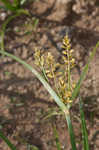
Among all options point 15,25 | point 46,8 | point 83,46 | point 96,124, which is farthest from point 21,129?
point 46,8

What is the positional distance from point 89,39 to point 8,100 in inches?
30.8

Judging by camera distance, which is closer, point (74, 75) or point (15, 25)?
point (74, 75)

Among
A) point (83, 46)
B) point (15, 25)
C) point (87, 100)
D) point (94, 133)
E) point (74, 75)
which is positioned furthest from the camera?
point (15, 25)

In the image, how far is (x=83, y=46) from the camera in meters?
1.56

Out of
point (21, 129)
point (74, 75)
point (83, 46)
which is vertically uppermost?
point (83, 46)

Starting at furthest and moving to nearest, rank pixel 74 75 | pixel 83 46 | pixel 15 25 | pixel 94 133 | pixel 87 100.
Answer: pixel 15 25 < pixel 83 46 < pixel 74 75 < pixel 87 100 < pixel 94 133

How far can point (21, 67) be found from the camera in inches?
62.2

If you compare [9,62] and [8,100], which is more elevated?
[9,62]

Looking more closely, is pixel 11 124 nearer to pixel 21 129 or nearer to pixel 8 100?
pixel 21 129

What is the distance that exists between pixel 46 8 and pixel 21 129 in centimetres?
110

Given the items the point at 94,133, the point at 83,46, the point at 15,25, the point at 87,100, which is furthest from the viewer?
the point at 15,25

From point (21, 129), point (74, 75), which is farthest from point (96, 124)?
point (21, 129)

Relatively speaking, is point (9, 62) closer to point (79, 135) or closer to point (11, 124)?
point (11, 124)

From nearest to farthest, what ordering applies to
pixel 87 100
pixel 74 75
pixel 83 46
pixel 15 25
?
pixel 87 100, pixel 74 75, pixel 83 46, pixel 15 25
